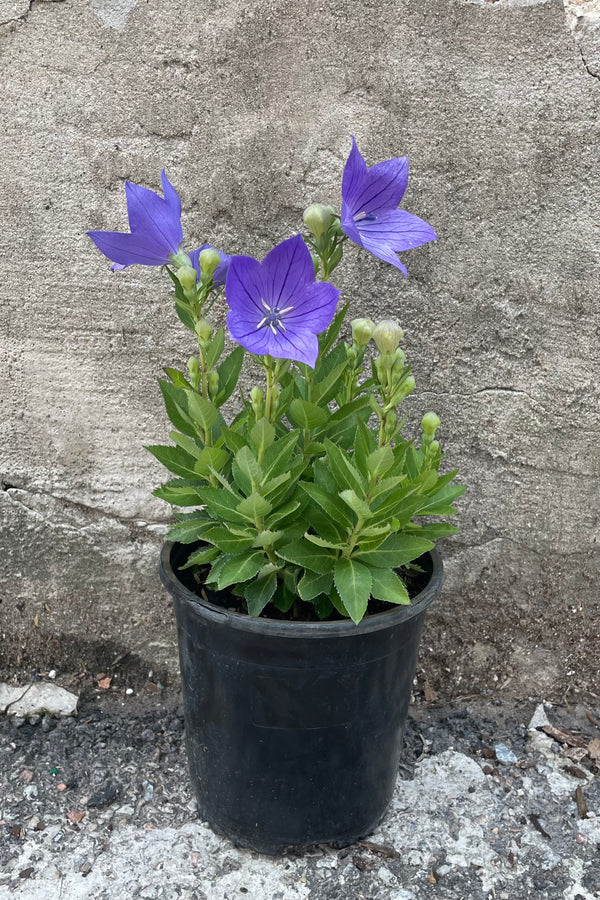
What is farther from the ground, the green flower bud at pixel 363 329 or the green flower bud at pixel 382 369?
the green flower bud at pixel 363 329

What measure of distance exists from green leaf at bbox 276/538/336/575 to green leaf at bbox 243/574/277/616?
99mm

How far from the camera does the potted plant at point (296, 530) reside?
4.31ft

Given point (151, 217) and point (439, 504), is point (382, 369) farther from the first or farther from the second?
point (151, 217)

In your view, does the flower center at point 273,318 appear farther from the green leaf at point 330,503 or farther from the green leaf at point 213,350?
the green leaf at point 330,503

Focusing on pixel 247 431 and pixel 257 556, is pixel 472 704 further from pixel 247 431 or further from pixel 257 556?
pixel 247 431

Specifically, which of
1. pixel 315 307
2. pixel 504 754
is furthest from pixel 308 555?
pixel 504 754

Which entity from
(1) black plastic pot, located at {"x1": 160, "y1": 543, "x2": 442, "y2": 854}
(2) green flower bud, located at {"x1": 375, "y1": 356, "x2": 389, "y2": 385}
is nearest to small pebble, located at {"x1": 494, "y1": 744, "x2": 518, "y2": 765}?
(1) black plastic pot, located at {"x1": 160, "y1": 543, "x2": 442, "y2": 854}

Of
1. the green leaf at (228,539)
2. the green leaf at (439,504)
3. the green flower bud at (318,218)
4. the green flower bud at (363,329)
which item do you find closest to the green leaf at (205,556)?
the green leaf at (228,539)

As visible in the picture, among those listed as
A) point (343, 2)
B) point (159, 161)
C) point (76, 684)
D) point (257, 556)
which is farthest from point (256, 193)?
point (76, 684)

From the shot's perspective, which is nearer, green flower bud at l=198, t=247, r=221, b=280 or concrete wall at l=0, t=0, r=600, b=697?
green flower bud at l=198, t=247, r=221, b=280

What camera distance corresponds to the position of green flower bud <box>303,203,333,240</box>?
1298mm

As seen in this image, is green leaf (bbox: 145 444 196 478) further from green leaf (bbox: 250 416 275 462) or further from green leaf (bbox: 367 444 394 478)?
green leaf (bbox: 367 444 394 478)

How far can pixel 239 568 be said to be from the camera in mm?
1475

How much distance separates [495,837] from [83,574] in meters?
1.22
